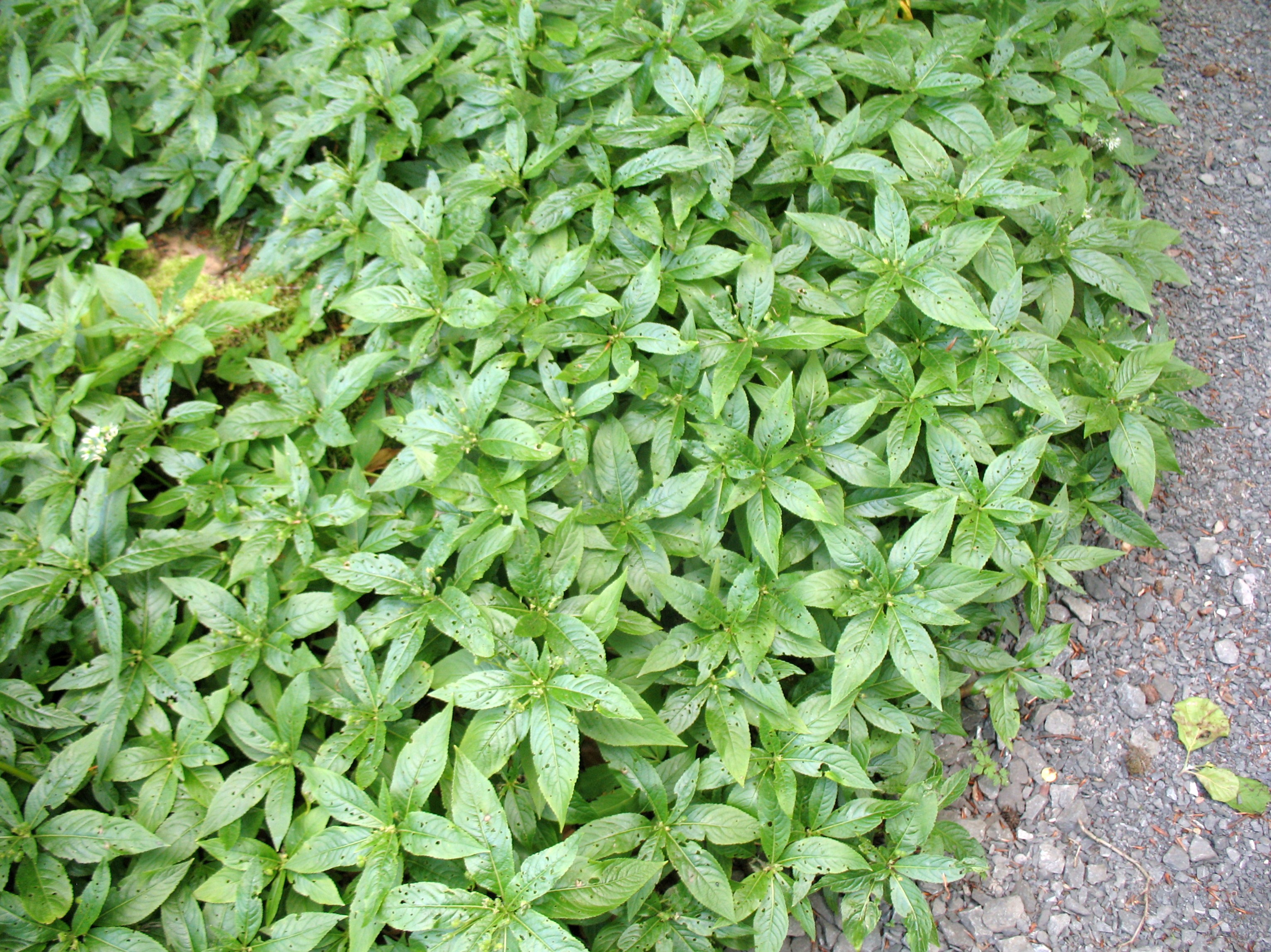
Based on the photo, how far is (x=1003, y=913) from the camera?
2613 millimetres

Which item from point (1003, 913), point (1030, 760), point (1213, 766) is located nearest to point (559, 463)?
point (1030, 760)

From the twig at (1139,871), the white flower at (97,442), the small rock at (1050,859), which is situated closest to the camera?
the twig at (1139,871)

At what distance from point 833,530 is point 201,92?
3014 mm

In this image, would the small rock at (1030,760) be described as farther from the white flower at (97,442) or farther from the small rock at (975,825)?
the white flower at (97,442)

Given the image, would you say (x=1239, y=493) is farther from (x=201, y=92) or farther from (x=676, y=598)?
(x=201, y=92)

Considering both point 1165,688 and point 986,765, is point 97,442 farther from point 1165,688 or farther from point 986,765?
point 1165,688

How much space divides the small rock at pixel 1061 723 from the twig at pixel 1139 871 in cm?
28

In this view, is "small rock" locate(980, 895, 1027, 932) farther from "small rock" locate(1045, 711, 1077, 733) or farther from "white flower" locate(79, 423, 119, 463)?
"white flower" locate(79, 423, 119, 463)

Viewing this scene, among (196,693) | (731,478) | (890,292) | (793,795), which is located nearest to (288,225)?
(196,693)

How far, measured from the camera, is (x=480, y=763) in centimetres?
226

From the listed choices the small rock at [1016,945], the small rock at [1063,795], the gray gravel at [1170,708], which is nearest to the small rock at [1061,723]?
the gray gravel at [1170,708]

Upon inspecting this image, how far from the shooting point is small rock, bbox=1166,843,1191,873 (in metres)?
2.62

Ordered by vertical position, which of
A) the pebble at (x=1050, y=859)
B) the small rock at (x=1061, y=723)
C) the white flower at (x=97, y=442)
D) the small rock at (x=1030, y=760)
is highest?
the white flower at (x=97, y=442)

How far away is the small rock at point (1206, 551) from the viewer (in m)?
3.02
